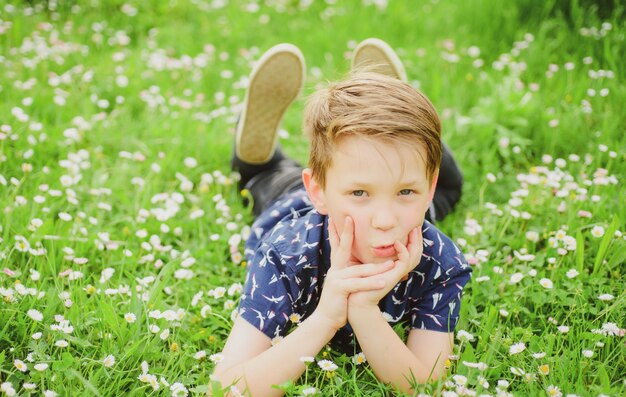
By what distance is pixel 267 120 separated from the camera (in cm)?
331

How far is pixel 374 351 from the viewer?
199cm

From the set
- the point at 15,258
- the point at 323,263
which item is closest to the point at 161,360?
the point at 323,263

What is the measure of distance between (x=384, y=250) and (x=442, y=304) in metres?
0.41

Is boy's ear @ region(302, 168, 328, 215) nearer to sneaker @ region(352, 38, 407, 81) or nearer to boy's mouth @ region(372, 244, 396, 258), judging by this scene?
boy's mouth @ region(372, 244, 396, 258)

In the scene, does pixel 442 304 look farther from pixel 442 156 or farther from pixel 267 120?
pixel 267 120

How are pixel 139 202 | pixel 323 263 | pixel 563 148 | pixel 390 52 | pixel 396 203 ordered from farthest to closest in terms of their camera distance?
pixel 563 148, pixel 139 202, pixel 390 52, pixel 323 263, pixel 396 203

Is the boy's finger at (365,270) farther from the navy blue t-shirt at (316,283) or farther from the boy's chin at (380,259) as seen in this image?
the navy blue t-shirt at (316,283)

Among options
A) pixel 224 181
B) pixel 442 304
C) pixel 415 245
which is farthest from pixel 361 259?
pixel 224 181

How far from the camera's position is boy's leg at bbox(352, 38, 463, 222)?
309cm

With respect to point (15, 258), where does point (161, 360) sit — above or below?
below

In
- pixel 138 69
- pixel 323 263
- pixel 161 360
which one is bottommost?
pixel 161 360

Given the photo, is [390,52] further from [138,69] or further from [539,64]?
[138,69]

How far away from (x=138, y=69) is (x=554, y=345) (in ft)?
11.5

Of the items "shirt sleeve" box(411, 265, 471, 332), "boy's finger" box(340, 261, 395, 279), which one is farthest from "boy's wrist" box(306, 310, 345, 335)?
"shirt sleeve" box(411, 265, 471, 332)
